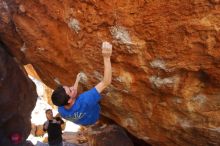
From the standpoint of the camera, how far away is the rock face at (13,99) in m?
5.93

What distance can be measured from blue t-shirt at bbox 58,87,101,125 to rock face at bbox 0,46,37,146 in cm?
248

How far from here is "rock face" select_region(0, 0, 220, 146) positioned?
3.54 metres

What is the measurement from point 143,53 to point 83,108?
932 mm

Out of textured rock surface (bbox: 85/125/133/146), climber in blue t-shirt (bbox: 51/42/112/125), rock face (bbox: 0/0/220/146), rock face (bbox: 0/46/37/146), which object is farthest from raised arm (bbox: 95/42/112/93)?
rock face (bbox: 0/46/37/146)

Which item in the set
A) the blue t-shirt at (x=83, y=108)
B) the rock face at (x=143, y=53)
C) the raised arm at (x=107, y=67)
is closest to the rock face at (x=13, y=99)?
the rock face at (x=143, y=53)

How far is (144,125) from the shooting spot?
4.84 meters

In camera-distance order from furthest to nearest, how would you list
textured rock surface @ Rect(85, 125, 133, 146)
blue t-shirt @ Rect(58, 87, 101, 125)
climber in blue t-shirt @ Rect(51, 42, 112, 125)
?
textured rock surface @ Rect(85, 125, 133, 146), blue t-shirt @ Rect(58, 87, 101, 125), climber in blue t-shirt @ Rect(51, 42, 112, 125)

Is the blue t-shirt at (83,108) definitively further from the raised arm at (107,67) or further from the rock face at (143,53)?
the rock face at (143,53)

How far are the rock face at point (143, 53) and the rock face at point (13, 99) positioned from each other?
0.85 m

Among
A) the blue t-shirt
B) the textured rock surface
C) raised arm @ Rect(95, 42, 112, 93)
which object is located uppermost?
raised arm @ Rect(95, 42, 112, 93)

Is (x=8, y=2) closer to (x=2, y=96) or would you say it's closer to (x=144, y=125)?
(x=2, y=96)

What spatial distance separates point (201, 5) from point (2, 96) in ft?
13.0

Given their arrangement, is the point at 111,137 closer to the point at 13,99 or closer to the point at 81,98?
the point at 13,99

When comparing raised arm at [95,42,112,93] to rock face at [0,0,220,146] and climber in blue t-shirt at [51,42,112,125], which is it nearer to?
climber in blue t-shirt at [51,42,112,125]
